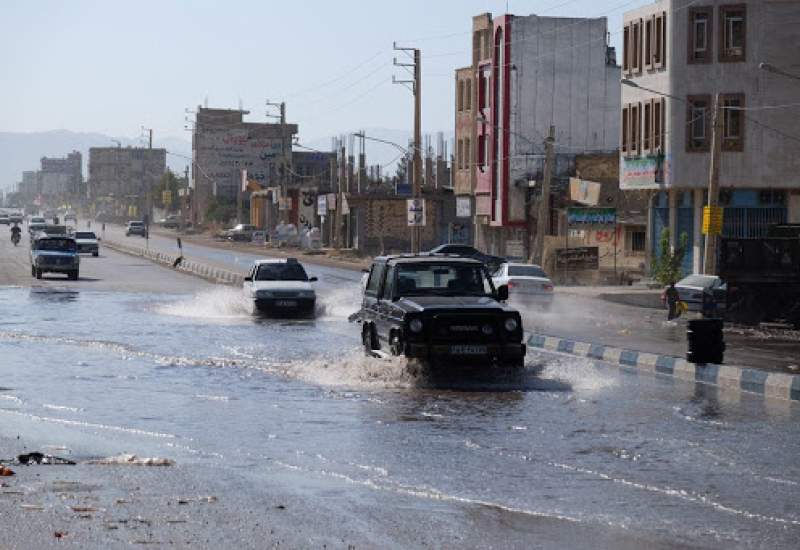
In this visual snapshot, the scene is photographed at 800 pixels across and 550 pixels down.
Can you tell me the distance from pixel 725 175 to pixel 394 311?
133 ft

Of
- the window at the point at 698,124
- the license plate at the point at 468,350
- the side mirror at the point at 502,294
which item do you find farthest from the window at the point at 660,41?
the license plate at the point at 468,350

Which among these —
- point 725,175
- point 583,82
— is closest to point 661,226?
point 725,175

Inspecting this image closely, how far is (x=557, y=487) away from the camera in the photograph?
1391cm

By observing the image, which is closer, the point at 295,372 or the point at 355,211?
the point at 295,372

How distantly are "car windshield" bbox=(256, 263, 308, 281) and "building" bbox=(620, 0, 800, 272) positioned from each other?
23.1m

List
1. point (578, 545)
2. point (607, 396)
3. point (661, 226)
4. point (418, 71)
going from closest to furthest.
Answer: point (578, 545)
point (607, 396)
point (661, 226)
point (418, 71)

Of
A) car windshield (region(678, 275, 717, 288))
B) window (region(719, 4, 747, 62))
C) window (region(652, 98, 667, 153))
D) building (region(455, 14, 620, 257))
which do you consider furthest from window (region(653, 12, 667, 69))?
building (region(455, 14, 620, 257))

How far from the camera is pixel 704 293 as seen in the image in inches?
1666

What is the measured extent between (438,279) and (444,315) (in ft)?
5.38

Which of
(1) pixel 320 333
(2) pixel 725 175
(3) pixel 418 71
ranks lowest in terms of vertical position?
(1) pixel 320 333

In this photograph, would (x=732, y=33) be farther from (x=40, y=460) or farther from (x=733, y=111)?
(x=40, y=460)

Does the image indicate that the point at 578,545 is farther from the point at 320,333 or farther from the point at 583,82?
the point at 583,82

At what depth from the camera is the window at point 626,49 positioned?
6925cm

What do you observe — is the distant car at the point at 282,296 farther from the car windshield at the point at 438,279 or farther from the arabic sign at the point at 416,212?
the arabic sign at the point at 416,212
